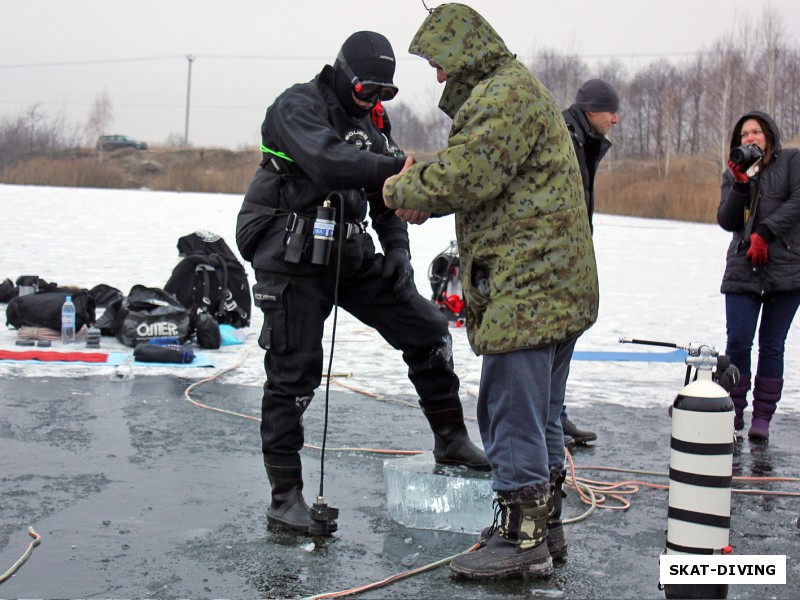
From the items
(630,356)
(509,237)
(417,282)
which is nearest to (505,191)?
(509,237)

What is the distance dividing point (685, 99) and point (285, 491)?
85.2 metres

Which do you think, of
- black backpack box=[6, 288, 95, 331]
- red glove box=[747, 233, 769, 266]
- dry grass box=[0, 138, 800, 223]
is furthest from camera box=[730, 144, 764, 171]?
dry grass box=[0, 138, 800, 223]

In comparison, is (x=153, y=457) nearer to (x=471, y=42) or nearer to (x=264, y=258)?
A: (x=264, y=258)

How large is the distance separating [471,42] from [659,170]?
65375 millimetres

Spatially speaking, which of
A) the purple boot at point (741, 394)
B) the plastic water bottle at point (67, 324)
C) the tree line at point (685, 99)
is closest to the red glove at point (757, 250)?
the purple boot at point (741, 394)

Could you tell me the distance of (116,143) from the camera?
8325 centimetres

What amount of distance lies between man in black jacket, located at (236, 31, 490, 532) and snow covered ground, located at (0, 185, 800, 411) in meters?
2.94

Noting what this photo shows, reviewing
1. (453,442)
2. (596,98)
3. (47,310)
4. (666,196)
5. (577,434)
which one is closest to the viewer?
(453,442)

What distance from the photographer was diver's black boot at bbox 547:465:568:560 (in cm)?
405

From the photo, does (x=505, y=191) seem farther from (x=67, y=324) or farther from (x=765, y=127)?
(x=67, y=324)

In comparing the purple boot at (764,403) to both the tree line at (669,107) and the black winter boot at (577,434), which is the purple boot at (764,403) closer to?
the black winter boot at (577,434)

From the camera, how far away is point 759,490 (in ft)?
16.7

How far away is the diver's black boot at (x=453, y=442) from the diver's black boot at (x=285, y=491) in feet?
2.41

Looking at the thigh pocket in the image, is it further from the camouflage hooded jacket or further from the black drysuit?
the camouflage hooded jacket
